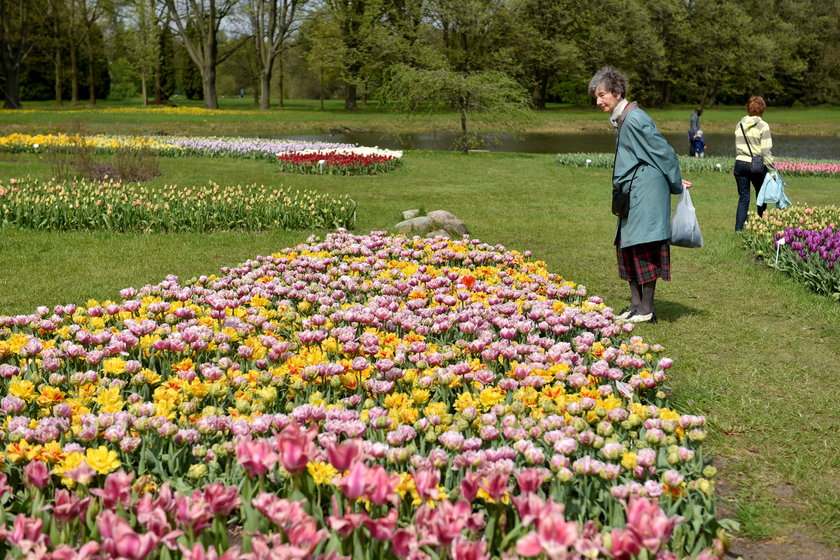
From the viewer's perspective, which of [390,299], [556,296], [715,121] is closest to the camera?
[390,299]

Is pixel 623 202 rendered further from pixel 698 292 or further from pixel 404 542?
pixel 404 542

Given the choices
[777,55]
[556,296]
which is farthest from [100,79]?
[556,296]

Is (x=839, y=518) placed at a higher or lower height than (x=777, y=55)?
lower

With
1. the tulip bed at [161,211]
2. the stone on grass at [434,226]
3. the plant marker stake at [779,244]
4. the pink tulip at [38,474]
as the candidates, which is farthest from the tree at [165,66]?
the pink tulip at [38,474]

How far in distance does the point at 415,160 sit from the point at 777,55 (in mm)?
49773

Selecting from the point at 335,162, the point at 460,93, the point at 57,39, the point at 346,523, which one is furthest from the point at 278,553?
the point at 57,39

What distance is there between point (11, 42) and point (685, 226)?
46279 millimetres

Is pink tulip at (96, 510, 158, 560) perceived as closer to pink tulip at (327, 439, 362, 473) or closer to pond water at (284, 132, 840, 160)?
pink tulip at (327, 439, 362, 473)

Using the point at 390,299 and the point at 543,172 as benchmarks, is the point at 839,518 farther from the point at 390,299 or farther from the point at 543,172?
the point at 543,172

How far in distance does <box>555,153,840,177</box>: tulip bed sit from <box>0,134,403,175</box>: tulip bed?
496 centimetres

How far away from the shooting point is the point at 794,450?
4234mm

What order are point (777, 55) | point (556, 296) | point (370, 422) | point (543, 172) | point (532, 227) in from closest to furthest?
point (370, 422) → point (556, 296) → point (532, 227) → point (543, 172) → point (777, 55)

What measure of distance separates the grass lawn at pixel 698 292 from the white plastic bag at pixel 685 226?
0.73m

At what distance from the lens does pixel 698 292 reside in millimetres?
8039
